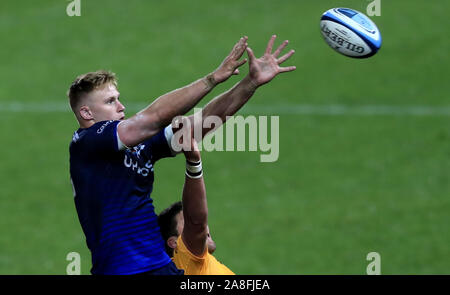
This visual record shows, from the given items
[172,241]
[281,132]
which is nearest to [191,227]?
[172,241]

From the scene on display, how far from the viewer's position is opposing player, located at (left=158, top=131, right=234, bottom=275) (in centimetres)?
762

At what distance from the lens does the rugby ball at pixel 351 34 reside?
8.25 metres

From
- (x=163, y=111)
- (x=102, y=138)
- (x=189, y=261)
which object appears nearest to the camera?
(x=163, y=111)

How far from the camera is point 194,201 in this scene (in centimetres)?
767

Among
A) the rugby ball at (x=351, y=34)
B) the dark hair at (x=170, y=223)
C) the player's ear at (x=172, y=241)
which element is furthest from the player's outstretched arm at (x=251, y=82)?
the player's ear at (x=172, y=241)

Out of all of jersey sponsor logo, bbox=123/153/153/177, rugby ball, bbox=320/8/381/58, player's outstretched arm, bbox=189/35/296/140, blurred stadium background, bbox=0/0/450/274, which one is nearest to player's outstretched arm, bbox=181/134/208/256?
player's outstretched arm, bbox=189/35/296/140

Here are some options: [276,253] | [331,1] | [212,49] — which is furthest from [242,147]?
[331,1]

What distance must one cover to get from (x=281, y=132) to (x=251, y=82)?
11149 mm

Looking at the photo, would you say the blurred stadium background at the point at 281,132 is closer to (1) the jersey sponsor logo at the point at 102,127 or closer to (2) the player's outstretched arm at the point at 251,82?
(2) the player's outstretched arm at the point at 251,82

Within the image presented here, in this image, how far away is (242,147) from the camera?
17.8m

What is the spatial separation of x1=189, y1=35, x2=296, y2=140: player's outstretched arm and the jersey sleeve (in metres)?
0.86

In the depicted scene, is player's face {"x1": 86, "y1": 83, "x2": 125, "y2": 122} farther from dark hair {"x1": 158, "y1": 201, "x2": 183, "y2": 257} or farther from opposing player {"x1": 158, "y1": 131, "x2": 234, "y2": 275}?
dark hair {"x1": 158, "y1": 201, "x2": 183, "y2": 257}

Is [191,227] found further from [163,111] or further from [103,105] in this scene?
[163,111]

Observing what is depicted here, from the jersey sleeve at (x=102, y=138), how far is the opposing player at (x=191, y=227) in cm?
80
